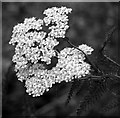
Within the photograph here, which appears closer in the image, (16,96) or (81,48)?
(81,48)

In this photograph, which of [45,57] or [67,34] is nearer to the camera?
[45,57]

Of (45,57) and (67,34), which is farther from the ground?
(67,34)

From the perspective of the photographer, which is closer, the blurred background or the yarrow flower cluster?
the yarrow flower cluster

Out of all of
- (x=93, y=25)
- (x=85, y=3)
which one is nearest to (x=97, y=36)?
(x=93, y=25)

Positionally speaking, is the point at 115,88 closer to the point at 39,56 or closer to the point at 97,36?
the point at 39,56
